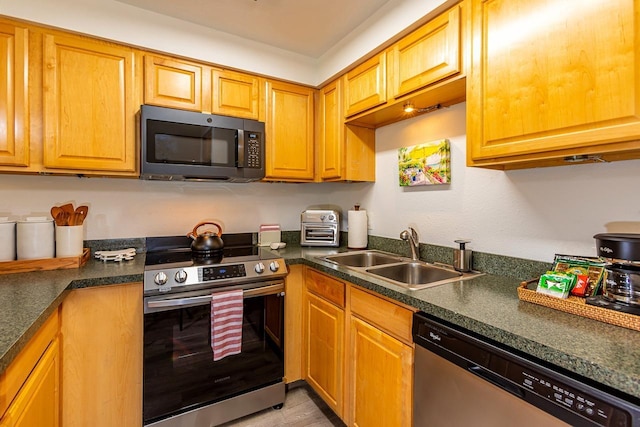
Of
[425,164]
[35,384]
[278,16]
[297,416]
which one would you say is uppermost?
[278,16]

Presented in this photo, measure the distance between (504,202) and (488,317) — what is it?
0.76 m

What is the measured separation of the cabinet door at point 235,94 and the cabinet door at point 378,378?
4.98 ft

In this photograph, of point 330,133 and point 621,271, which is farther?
point 330,133

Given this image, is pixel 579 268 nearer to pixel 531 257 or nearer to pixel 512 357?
pixel 531 257

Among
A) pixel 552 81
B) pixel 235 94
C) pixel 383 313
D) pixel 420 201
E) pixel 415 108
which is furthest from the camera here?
pixel 235 94

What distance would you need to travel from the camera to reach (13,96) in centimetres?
153

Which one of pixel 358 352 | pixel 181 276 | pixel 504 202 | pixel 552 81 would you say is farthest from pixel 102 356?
pixel 552 81

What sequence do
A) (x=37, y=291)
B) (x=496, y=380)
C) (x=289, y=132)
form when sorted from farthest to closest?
1. (x=289, y=132)
2. (x=37, y=291)
3. (x=496, y=380)

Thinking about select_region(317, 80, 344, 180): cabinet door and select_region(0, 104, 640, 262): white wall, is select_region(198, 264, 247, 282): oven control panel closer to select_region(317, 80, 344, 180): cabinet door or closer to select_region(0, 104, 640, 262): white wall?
select_region(0, 104, 640, 262): white wall

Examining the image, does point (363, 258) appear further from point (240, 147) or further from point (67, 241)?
point (67, 241)

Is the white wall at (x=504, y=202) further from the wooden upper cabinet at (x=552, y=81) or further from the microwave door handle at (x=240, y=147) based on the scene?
the microwave door handle at (x=240, y=147)

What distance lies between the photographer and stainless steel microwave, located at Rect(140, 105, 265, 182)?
1.73 m

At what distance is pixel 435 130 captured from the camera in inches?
72.4

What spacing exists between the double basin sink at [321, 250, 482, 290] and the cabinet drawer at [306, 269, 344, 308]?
4.2 inches
